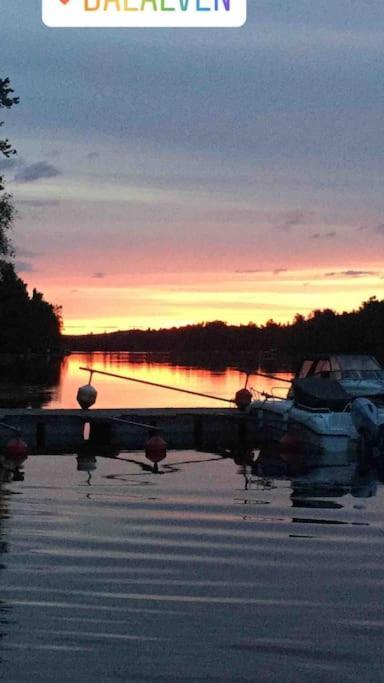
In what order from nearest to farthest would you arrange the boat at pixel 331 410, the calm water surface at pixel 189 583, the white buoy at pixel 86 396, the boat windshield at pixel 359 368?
the calm water surface at pixel 189 583 → the boat at pixel 331 410 → the white buoy at pixel 86 396 → the boat windshield at pixel 359 368

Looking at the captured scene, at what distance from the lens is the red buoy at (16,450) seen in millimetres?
26938

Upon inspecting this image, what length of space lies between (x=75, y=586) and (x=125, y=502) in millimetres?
7464

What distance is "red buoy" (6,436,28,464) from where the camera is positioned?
1061 inches

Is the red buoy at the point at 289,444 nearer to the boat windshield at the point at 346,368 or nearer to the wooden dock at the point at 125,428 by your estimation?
the wooden dock at the point at 125,428

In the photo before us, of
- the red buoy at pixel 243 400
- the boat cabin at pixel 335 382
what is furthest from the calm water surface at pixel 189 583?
the red buoy at pixel 243 400

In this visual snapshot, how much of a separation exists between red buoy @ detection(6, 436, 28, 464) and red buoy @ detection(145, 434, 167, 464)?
3.25 m

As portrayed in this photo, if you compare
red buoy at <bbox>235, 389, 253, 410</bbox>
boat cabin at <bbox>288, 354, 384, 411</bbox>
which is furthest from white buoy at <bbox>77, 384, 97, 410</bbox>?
boat cabin at <bbox>288, 354, 384, 411</bbox>

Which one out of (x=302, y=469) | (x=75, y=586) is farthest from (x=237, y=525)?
(x=302, y=469)

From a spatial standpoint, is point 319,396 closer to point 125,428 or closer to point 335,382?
point 335,382

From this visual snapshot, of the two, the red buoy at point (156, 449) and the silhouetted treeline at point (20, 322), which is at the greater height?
the silhouetted treeline at point (20, 322)

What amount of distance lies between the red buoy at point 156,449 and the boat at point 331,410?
3464 mm

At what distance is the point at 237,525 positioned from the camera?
1681 cm

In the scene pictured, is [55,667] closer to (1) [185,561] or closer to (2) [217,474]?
(1) [185,561]

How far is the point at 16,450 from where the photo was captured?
27109 millimetres
